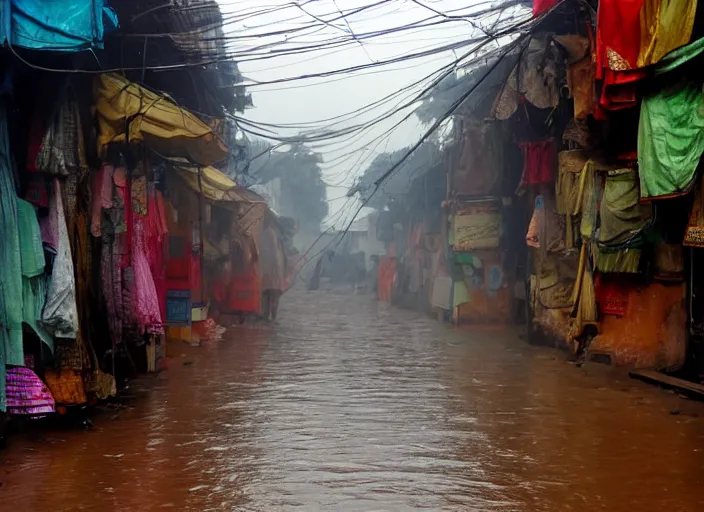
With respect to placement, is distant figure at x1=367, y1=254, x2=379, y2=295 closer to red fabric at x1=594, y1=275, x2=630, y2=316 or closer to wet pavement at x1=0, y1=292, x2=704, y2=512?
wet pavement at x1=0, y1=292, x2=704, y2=512

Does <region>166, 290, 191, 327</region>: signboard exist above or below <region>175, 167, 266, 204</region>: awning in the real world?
below

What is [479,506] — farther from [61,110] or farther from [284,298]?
[284,298]

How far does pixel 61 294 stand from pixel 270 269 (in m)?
14.5

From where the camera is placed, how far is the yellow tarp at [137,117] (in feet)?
26.7

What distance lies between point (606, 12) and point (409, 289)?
20.5m

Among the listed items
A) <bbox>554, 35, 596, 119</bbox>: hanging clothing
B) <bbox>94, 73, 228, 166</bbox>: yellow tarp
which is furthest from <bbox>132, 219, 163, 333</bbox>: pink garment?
<bbox>554, 35, 596, 119</bbox>: hanging clothing

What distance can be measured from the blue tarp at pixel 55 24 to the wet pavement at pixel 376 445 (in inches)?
155

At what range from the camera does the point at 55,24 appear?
21.7 ft

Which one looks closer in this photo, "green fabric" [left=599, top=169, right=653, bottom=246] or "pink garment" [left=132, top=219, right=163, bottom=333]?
"pink garment" [left=132, top=219, right=163, bottom=333]

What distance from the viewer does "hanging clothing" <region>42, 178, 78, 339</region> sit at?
7023mm

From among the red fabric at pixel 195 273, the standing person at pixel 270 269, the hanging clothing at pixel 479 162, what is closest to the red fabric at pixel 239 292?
the standing person at pixel 270 269

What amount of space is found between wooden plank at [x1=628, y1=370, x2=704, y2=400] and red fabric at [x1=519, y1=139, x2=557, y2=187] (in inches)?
185

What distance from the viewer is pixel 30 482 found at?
5.89 meters

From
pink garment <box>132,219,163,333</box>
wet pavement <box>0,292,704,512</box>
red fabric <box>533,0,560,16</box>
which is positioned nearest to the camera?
wet pavement <box>0,292,704,512</box>
